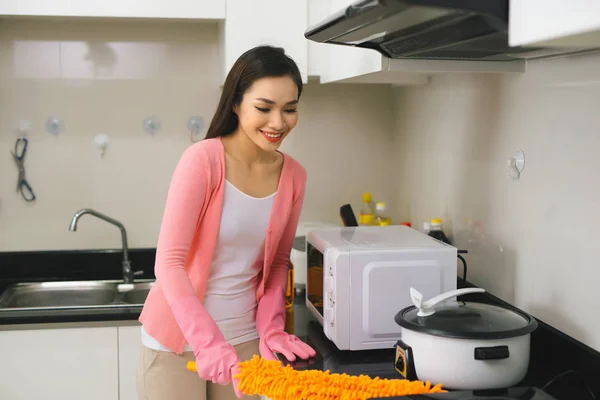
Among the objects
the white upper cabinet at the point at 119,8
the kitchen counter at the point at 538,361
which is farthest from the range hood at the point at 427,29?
the white upper cabinet at the point at 119,8

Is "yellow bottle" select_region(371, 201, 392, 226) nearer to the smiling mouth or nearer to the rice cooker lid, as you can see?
the smiling mouth

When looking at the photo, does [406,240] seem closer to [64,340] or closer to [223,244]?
[223,244]

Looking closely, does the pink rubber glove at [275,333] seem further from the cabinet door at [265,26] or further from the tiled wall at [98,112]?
the tiled wall at [98,112]

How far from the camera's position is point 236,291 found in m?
1.92

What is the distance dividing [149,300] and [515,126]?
1025mm

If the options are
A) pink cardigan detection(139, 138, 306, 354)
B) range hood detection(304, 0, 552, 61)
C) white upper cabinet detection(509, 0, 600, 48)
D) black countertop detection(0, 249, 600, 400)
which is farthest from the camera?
pink cardigan detection(139, 138, 306, 354)

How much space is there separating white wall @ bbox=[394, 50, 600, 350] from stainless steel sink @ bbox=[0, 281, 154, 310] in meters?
1.13

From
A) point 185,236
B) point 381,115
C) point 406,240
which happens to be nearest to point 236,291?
point 185,236

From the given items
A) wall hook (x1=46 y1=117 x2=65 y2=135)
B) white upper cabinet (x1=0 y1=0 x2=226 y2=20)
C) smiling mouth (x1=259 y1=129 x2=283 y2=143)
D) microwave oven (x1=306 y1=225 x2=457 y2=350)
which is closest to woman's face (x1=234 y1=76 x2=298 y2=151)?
smiling mouth (x1=259 y1=129 x2=283 y2=143)

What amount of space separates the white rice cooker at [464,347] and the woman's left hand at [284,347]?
0.31 metres

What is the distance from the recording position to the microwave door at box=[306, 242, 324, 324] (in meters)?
2.02

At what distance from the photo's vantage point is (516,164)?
6.17 feet

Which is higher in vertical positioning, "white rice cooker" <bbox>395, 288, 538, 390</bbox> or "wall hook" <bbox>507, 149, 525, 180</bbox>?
"wall hook" <bbox>507, 149, 525, 180</bbox>

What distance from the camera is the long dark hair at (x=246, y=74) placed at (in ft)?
5.86
